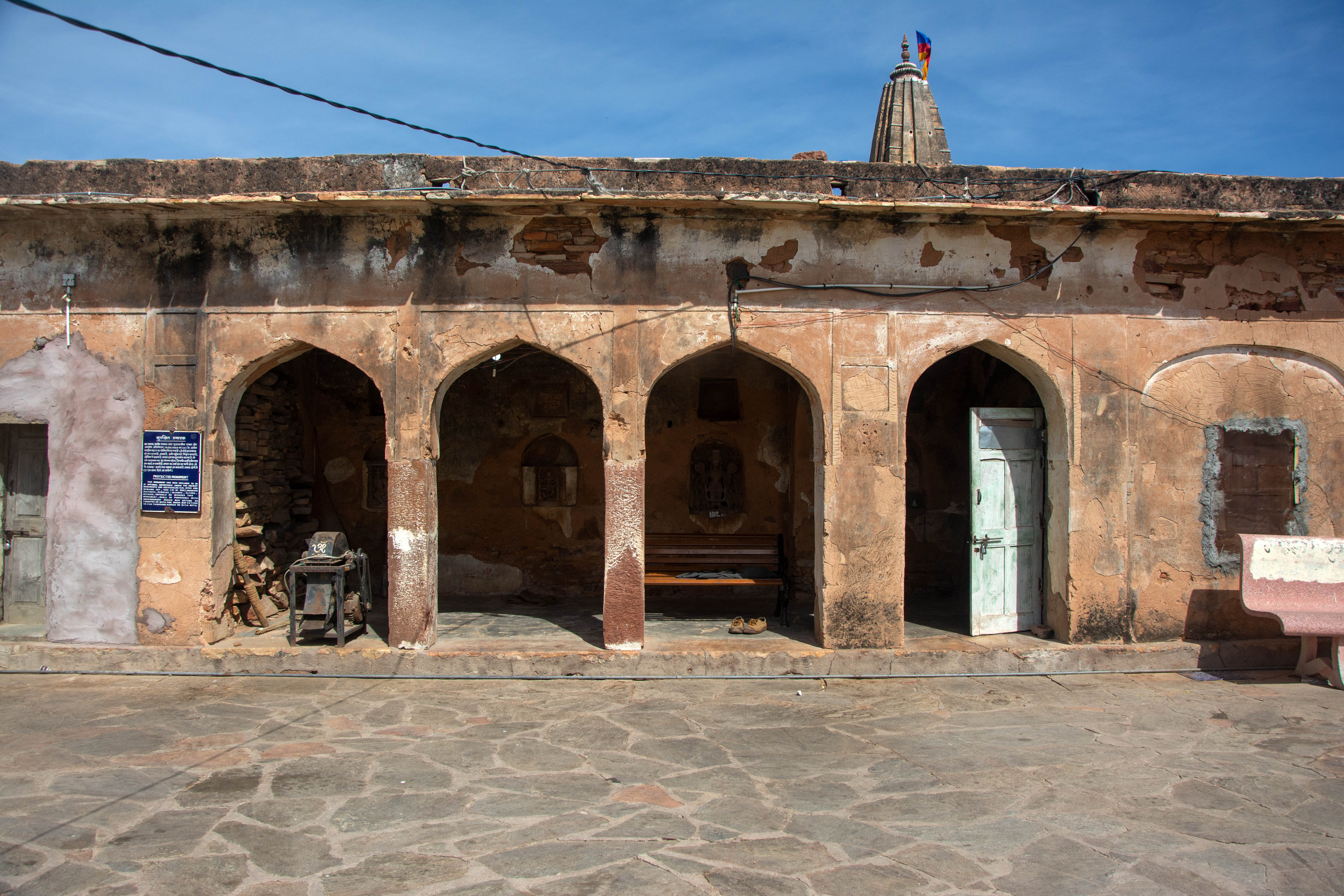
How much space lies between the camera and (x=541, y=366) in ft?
35.2

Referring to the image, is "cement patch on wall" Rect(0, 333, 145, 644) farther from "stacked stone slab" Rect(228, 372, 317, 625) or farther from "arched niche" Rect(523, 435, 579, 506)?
"arched niche" Rect(523, 435, 579, 506)

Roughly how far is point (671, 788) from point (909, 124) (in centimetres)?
1787

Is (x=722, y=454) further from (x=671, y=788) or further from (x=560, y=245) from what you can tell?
(x=671, y=788)

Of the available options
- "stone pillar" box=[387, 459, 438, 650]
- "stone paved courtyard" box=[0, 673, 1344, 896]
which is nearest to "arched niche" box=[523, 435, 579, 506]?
"stone pillar" box=[387, 459, 438, 650]

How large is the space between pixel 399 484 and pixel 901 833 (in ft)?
17.3

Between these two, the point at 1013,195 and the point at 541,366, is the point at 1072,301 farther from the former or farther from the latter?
the point at 541,366

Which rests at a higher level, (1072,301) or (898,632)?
(1072,301)

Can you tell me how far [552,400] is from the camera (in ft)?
35.3

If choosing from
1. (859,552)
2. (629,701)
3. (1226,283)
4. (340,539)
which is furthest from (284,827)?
(1226,283)

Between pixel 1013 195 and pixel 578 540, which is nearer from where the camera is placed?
pixel 1013 195

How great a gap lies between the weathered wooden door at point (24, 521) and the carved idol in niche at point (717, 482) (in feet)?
23.4

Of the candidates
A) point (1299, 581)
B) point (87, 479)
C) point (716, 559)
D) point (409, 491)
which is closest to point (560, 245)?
point (409, 491)

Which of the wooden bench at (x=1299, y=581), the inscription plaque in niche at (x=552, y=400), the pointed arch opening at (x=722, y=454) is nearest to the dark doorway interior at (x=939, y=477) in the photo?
the pointed arch opening at (x=722, y=454)

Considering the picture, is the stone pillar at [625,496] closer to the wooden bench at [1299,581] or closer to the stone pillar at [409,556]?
the stone pillar at [409,556]
